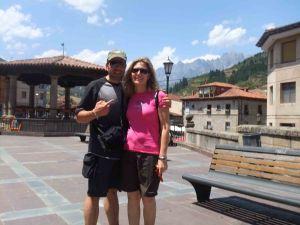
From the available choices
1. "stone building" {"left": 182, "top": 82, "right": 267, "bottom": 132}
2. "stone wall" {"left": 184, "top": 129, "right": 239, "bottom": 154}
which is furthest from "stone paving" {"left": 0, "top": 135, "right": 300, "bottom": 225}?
"stone building" {"left": 182, "top": 82, "right": 267, "bottom": 132}

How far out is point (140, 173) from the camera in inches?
138

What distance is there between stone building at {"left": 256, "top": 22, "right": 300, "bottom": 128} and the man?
2671cm

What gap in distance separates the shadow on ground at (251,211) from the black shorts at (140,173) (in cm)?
177

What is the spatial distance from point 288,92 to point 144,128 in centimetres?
2846

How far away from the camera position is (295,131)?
845 cm

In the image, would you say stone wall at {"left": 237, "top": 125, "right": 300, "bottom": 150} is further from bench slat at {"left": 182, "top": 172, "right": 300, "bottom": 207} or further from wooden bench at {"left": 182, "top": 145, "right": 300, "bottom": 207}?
bench slat at {"left": 182, "top": 172, "right": 300, "bottom": 207}

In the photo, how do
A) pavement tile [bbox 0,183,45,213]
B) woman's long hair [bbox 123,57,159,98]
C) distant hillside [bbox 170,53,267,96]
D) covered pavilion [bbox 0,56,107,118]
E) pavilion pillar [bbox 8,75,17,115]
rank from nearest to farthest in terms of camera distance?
woman's long hair [bbox 123,57,159,98], pavement tile [bbox 0,183,45,213], covered pavilion [bbox 0,56,107,118], pavilion pillar [bbox 8,75,17,115], distant hillside [bbox 170,53,267,96]

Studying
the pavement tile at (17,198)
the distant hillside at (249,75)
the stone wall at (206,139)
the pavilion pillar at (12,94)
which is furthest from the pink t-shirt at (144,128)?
the distant hillside at (249,75)

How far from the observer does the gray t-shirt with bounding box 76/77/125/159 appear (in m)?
3.53

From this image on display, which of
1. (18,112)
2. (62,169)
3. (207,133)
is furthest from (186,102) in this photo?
(62,169)

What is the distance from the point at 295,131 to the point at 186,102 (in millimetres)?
65080

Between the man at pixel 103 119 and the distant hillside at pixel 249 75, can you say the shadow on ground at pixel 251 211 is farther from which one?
the distant hillside at pixel 249 75

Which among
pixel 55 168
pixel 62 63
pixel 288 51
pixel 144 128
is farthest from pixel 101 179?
pixel 288 51

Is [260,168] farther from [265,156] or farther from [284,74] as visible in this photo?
[284,74]
